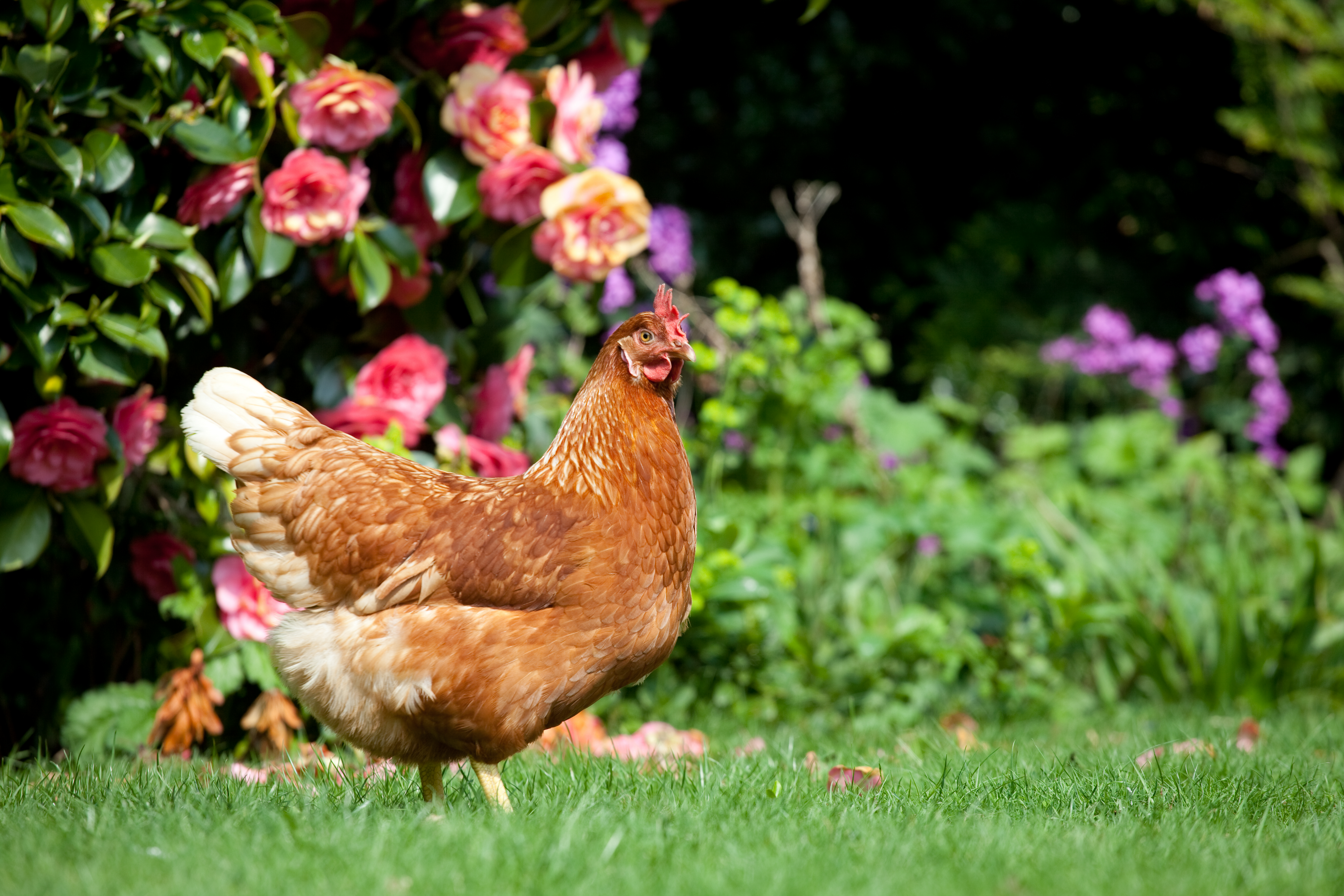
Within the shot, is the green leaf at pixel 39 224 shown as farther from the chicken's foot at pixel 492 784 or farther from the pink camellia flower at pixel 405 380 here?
the chicken's foot at pixel 492 784

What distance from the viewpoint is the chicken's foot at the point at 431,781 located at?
2639 millimetres

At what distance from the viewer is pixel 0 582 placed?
12.0ft

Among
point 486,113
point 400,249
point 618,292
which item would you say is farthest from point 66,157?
point 618,292

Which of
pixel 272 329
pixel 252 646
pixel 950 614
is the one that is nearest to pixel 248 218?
pixel 272 329

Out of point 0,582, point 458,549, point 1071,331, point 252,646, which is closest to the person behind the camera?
point 458,549

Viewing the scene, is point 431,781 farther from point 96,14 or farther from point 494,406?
point 96,14

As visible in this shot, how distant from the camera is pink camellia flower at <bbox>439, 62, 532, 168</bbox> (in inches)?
132

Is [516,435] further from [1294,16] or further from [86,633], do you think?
[1294,16]

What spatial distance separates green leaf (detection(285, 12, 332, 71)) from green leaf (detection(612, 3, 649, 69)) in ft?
2.82

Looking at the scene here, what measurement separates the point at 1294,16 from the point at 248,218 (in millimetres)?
5899

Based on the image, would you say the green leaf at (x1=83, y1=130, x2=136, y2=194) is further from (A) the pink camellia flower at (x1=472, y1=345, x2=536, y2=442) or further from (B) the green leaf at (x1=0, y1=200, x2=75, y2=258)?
(A) the pink camellia flower at (x1=472, y1=345, x2=536, y2=442)

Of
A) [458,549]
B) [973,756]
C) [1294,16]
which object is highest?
[1294,16]

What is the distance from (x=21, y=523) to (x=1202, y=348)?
234 inches

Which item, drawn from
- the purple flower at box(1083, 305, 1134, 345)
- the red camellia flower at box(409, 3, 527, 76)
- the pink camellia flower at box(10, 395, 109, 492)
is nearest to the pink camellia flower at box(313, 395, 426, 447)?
the pink camellia flower at box(10, 395, 109, 492)
